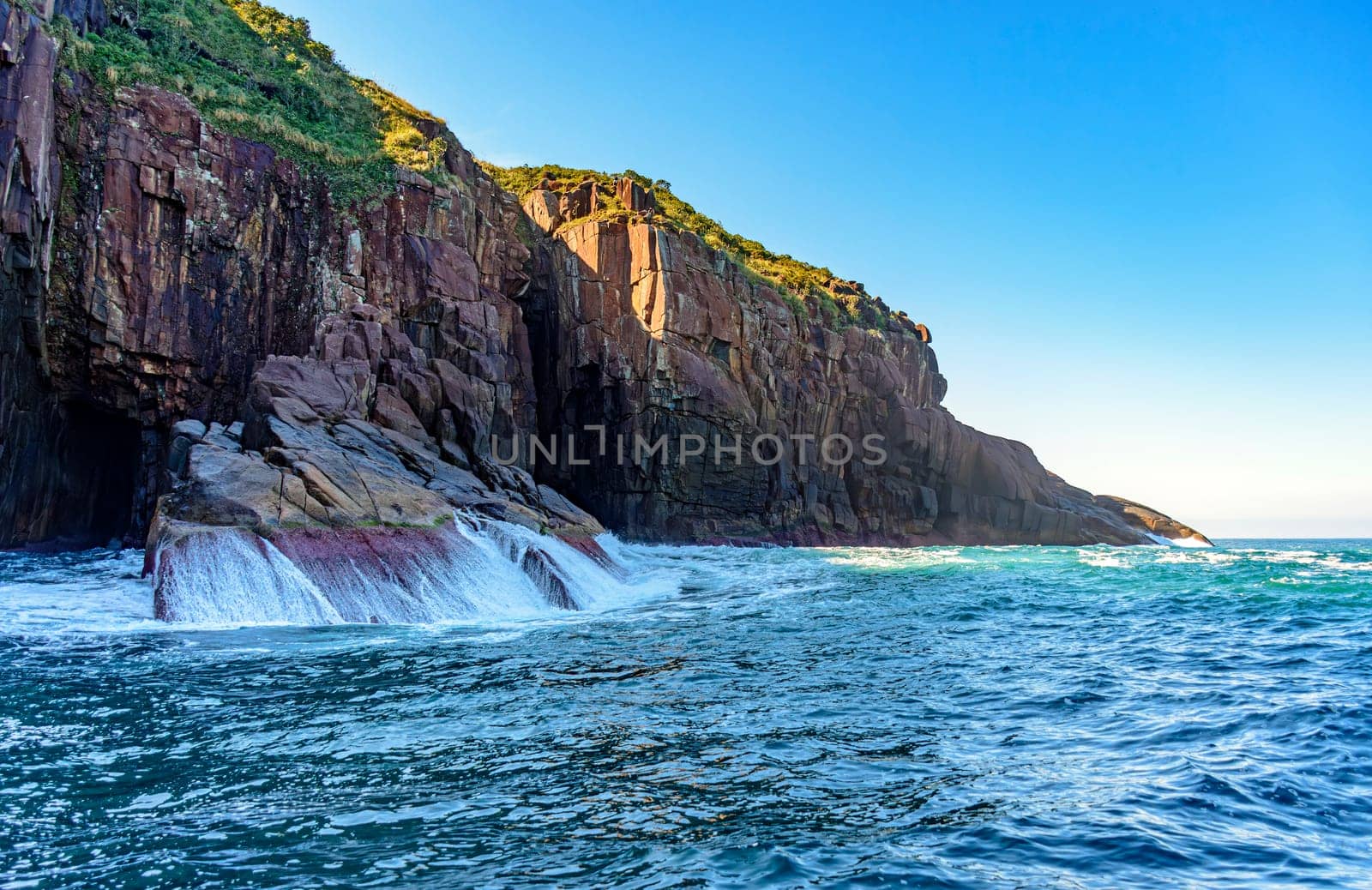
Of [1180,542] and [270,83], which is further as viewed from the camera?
[1180,542]

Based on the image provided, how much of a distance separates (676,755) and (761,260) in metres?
67.5

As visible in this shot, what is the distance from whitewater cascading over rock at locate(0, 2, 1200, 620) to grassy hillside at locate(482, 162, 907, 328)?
12.5ft

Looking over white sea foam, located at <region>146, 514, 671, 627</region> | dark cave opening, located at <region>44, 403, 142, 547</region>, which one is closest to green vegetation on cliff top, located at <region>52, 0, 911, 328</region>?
dark cave opening, located at <region>44, 403, 142, 547</region>

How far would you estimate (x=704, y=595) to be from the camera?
75.8 feet

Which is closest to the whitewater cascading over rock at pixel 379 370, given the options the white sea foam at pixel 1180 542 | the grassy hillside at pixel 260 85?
the grassy hillside at pixel 260 85

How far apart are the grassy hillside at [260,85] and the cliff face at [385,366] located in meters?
1.29

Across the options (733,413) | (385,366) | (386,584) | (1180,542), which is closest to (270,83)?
(385,366)

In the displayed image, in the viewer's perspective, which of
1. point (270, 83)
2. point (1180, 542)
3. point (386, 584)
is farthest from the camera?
point (1180, 542)

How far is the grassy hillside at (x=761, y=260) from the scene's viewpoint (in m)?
62.3

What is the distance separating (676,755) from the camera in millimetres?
7816

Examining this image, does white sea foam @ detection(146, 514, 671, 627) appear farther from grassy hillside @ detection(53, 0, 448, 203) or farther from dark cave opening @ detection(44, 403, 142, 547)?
grassy hillside @ detection(53, 0, 448, 203)

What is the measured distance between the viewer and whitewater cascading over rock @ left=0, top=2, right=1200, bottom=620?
22.0 m

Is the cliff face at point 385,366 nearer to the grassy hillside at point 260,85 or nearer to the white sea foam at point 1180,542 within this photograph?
the grassy hillside at point 260,85

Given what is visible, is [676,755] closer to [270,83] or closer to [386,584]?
[386,584]
